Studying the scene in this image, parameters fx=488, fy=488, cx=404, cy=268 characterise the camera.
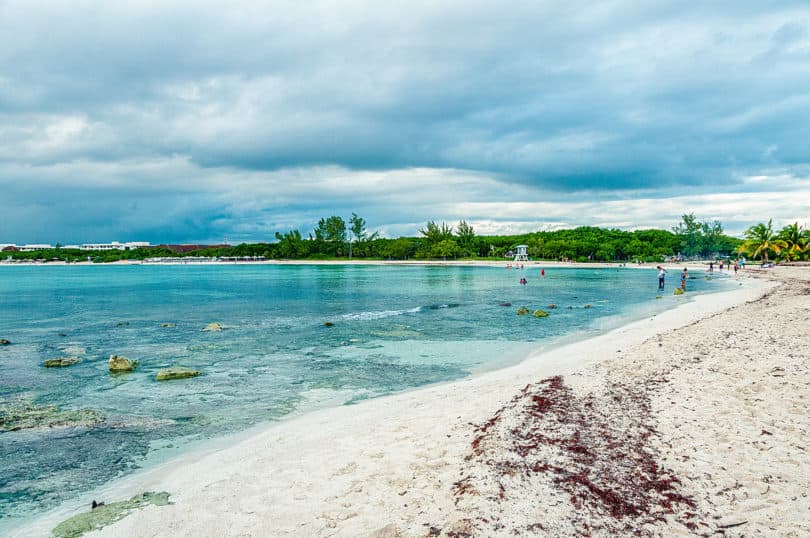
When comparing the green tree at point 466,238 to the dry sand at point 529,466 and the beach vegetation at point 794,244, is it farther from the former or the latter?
the dry sand at point 529,466

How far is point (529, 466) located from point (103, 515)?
6.33 meters

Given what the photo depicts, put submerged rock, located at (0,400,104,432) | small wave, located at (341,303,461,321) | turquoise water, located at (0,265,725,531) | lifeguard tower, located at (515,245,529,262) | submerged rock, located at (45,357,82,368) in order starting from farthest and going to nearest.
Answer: lifeguard tower, located at (515,245,529,262)
small wave, located at (341,303,461,321)
submerged rock, located at (45,357,82,368)
submerged rock, located at (0,400,104,432)
turquoise water, located at (0,265,725,531)

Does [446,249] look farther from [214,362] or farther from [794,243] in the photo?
[214,362]

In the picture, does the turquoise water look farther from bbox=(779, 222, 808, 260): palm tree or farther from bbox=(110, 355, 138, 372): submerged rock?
bbox=(779, 222, 808, 260): palm tree

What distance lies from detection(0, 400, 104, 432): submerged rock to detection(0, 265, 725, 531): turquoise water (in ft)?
1.21

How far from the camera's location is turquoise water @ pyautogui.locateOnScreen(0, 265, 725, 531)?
1032 centimetres

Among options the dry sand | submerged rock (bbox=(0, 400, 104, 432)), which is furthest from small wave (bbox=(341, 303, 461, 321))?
the dry sand

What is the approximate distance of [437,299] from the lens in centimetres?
4728

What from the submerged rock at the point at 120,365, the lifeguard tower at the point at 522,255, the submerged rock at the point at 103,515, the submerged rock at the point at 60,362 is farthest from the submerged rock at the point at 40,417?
the lifeguard tower at the point at 522,255

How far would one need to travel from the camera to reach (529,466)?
7141 millimetres

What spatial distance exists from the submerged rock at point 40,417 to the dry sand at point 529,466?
5.04 m

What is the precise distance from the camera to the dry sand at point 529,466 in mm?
5887

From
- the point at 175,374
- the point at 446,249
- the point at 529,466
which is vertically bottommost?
the point at 175,374

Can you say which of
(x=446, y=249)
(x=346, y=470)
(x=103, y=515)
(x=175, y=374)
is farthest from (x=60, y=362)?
(x=446, y=249)
